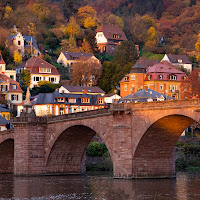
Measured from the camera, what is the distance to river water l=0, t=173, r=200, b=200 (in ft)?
245

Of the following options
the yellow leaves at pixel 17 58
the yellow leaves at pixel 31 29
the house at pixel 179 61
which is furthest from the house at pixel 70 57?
the house at pixel 179 61

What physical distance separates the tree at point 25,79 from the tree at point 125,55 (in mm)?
22596

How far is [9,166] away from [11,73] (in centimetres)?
5142

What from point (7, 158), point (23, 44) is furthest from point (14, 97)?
point (7, 158)

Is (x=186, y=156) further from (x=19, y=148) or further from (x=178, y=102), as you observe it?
(x=178, y=102)

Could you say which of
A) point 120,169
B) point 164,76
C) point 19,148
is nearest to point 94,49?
point 164,76

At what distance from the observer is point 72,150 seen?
334 feet

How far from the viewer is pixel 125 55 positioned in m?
175

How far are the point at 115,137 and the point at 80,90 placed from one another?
6487 cm

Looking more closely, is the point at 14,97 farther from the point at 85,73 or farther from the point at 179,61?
the point at 179,61

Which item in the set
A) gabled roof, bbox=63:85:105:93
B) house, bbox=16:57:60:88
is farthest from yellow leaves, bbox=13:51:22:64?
gabled roof, bbox=63:85:105:93

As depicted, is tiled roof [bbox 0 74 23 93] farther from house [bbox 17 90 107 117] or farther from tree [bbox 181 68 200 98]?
tree [bbox 181 68 200 98]

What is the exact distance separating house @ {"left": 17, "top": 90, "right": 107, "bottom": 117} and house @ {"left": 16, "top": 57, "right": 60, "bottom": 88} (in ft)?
61.0

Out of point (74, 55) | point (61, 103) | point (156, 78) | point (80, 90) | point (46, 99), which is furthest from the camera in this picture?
point (74, 55)
